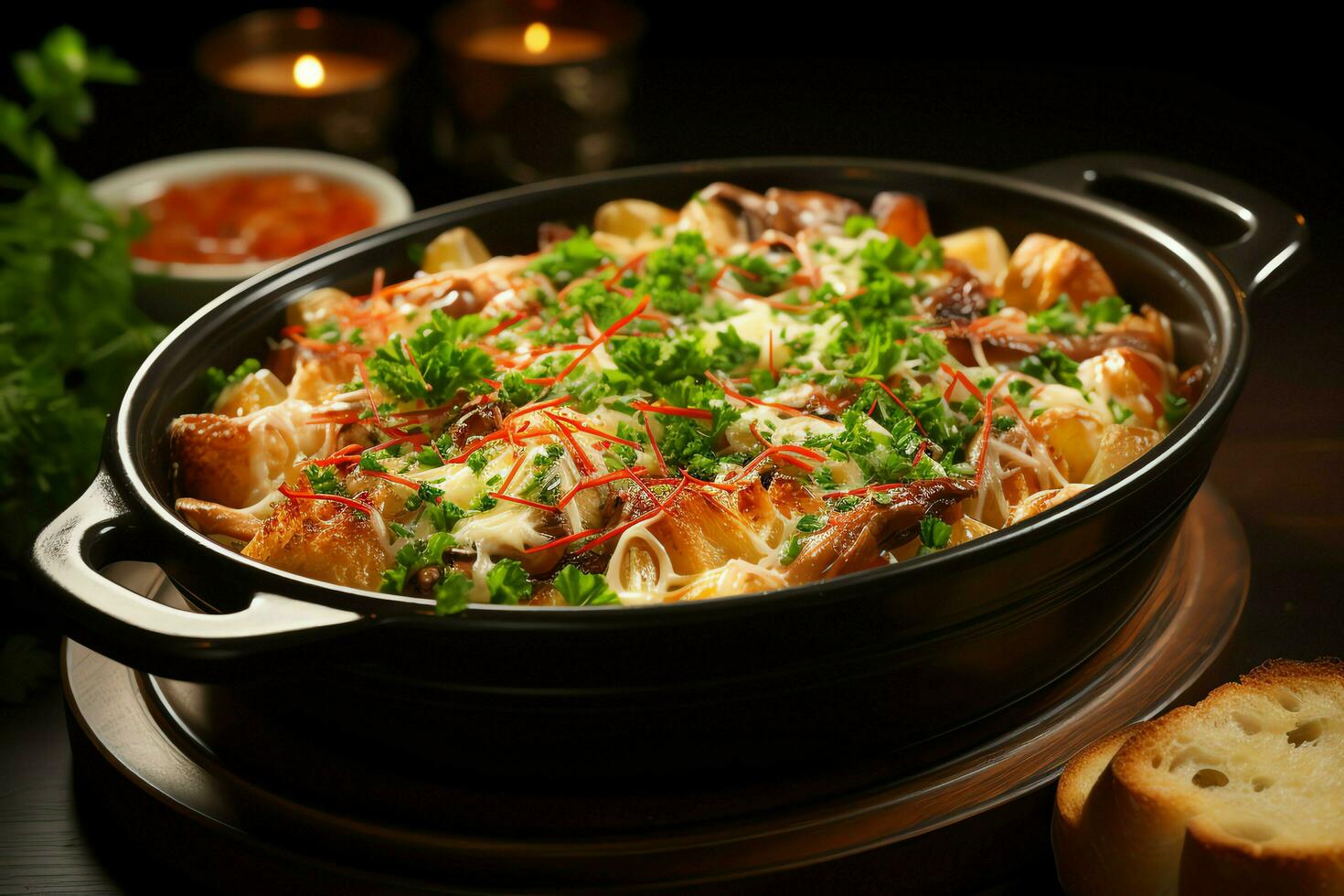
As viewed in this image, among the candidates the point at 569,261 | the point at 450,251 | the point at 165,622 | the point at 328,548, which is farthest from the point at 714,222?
the point at 165,622

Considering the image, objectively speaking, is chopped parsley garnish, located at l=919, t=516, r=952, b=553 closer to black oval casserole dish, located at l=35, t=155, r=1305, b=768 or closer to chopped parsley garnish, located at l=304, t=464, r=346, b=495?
black oval casserole dish, located at l=35, t=155, r=1305, b=768

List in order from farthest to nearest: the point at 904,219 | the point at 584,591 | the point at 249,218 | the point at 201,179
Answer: the point at 201,179
the point at 249,218
the point at 904,219
the point at 584,591

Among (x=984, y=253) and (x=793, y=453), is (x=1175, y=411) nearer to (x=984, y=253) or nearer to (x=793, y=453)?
(x=984, y=253)

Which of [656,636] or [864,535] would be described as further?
[864,535]

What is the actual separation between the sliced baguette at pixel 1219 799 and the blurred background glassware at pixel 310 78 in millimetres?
2941

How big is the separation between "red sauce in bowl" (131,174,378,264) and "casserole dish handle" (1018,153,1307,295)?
1.82m

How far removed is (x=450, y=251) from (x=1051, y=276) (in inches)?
48.5

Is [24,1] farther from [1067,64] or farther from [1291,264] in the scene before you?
[1291,264]

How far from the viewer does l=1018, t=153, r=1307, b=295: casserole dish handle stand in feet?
8.07

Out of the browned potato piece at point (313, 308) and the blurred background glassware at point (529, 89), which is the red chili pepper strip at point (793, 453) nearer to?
the browned potato piece at point (313, 308)

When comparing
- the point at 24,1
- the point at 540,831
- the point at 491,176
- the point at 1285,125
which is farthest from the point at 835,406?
the point at 24,1

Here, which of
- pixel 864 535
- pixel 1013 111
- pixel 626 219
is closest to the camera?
pixel 864 535

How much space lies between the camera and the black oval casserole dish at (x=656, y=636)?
1556 millimetres

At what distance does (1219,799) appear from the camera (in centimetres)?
177
